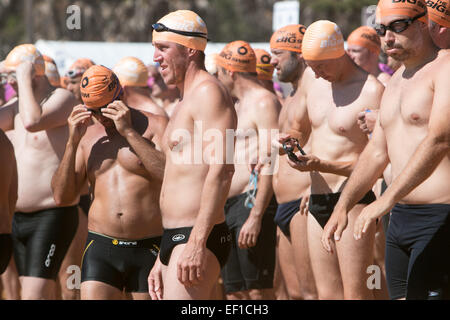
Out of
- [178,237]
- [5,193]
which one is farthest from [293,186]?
[5,193]

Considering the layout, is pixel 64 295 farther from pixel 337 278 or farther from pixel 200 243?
pixel 200 243

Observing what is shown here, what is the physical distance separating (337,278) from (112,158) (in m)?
1.98

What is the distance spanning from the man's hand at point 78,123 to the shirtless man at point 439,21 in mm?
2425

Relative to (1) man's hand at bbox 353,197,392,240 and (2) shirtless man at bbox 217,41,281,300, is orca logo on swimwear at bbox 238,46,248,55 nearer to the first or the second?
(2) shirtless man at bbox 217,41,281,300

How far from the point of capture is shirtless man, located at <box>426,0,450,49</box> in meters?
4.84

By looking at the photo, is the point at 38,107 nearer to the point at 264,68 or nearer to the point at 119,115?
the point at 119,115

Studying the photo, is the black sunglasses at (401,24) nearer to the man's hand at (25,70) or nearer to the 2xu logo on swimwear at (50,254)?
the man's hand at (25,70)

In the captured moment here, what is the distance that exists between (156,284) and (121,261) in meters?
0.60

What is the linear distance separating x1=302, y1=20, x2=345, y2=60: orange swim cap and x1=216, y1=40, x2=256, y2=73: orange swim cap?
1.78 meters

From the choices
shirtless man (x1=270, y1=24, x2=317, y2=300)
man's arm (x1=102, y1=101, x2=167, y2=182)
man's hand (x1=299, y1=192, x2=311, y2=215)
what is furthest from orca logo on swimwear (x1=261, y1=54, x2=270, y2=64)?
man's arm (x1=102, y1=101, x2=167, y2=182)

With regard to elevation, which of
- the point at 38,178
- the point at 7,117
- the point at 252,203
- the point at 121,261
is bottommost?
the point at 252,203

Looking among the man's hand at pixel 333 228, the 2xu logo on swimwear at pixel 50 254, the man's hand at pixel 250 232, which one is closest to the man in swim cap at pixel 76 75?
the 2xu logo on swimwear at pixel 50 254

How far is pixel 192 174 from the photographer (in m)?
4.80
